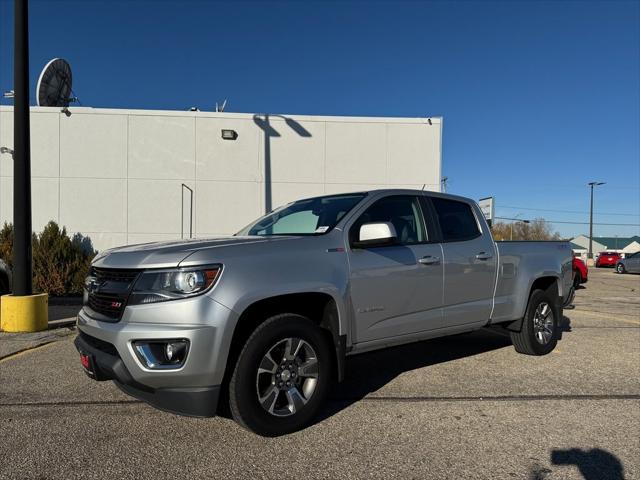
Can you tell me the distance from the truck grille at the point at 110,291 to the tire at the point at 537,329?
4461 mm

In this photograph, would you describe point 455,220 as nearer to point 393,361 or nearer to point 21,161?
point 393,361

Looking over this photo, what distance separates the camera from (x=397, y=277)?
4.11m

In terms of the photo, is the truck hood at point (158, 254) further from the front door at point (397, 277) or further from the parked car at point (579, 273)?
the parked car at point (579, 273)

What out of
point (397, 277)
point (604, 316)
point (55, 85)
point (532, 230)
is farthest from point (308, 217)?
point (532, 230)

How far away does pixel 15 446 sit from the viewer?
10.8 ft

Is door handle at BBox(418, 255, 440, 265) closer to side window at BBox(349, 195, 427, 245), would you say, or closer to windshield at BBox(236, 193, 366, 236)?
side window at BBox(349, 195, 427, 245)

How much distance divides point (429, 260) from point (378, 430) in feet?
5.15

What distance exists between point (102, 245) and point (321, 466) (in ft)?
36.7

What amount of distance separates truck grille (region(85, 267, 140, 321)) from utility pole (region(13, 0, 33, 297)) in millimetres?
4336

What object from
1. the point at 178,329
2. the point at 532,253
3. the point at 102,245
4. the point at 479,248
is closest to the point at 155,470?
the point at 178,329

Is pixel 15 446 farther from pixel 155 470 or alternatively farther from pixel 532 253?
pixel 532 253

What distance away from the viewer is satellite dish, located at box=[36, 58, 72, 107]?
12641 mm

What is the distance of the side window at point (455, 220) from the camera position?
16.0 feet

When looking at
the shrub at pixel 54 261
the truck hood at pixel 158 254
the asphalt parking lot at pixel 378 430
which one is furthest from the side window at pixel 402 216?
the shrub at pixel 54 261
